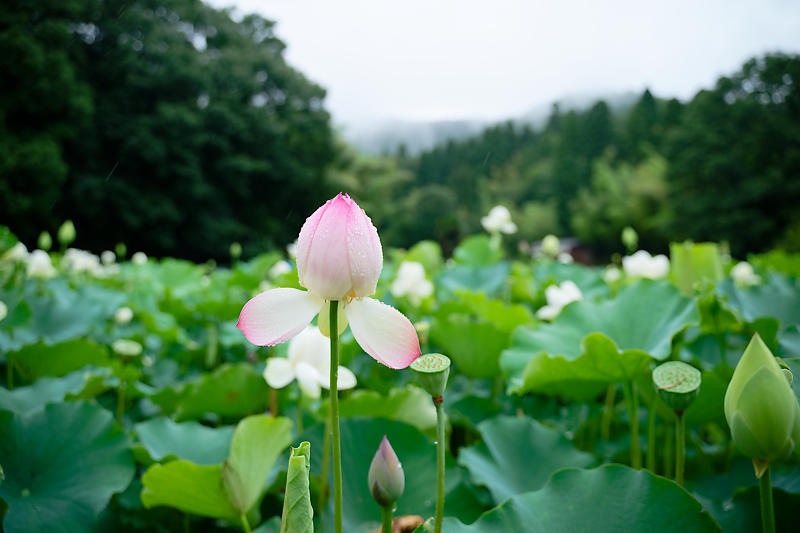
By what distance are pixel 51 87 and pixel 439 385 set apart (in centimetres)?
936

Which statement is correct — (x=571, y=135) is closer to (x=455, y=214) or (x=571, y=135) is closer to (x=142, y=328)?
(x=455, y=214)

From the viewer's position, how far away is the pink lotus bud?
10.9 inches

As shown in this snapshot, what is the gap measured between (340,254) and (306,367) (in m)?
0.34

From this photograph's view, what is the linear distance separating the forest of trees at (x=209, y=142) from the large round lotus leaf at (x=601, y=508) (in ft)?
25.6

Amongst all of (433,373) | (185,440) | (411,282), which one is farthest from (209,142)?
(433,373)

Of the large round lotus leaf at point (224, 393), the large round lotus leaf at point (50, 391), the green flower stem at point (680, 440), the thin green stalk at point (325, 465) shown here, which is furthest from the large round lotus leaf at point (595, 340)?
the large round lotus leaf at point (50, 391)

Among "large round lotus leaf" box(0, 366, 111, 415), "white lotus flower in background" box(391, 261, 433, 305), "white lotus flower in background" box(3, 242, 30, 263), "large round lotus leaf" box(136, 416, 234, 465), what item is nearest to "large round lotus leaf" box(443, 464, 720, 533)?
"large round lotus leaf" box(136, 416, 234, 465)

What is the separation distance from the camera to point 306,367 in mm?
583

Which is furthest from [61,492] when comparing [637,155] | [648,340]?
[637,155]

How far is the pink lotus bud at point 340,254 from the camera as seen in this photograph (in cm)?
28

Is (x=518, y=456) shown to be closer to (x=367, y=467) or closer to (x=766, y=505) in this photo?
(x=367, y=467)

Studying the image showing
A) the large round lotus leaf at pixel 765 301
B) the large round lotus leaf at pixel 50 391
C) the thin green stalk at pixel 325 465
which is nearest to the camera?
the thin green stalk at pixel 325 465

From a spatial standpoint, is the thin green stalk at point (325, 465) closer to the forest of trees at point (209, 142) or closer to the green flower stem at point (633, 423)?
the green flower stem at point (633, 423)

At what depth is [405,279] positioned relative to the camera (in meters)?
1.05
